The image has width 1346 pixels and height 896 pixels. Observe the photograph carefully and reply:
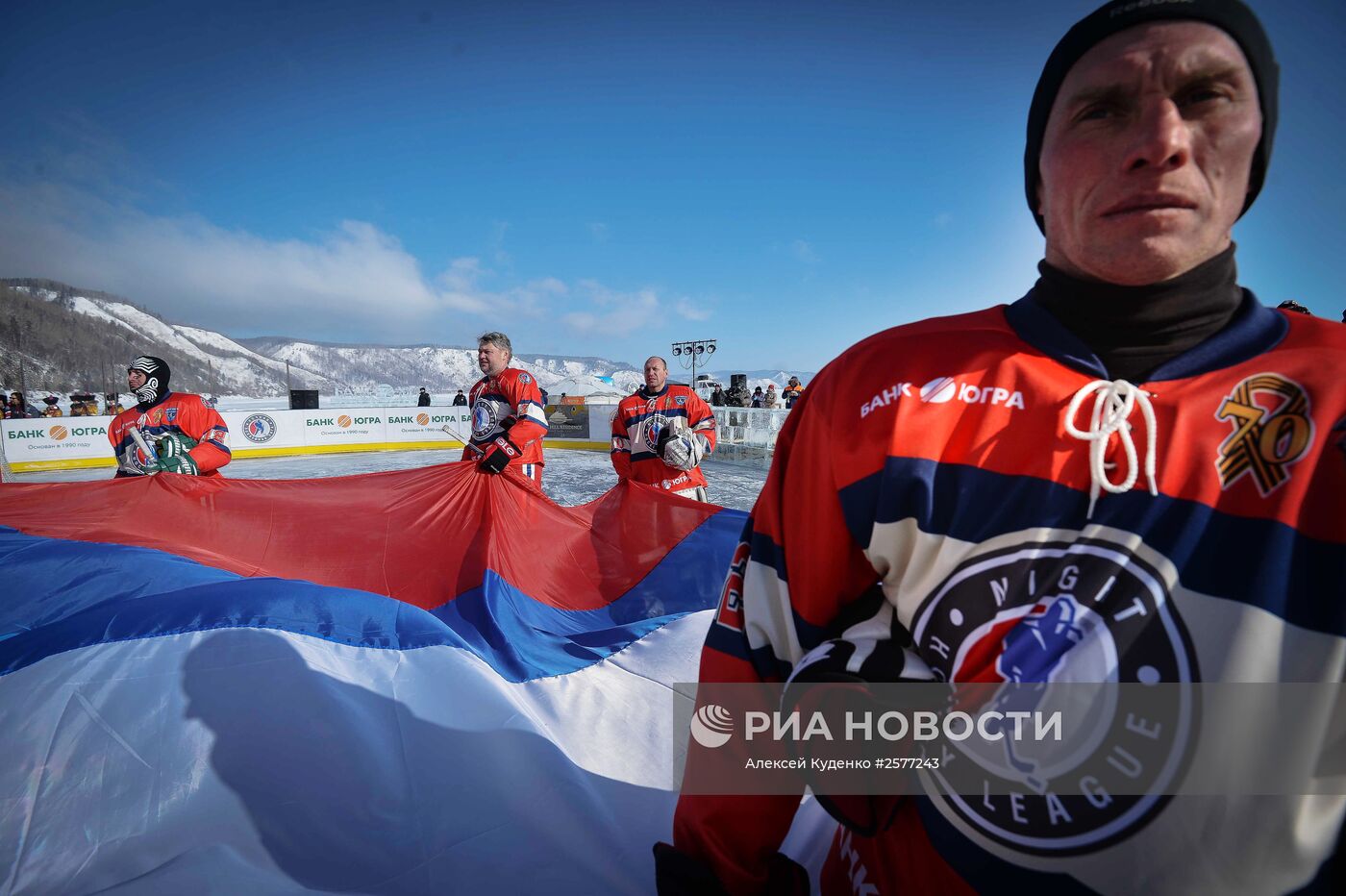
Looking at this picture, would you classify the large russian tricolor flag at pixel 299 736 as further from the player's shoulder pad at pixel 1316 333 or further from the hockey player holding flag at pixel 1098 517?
the player's shoulder pad at pixel 1316 333

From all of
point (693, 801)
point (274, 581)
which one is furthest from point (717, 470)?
point (693, 801)

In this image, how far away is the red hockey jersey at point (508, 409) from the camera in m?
4.98

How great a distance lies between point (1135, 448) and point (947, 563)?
0.27m

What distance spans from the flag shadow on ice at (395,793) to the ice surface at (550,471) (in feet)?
18.8

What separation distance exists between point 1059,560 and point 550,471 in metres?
11.3

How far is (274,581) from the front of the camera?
188 cm

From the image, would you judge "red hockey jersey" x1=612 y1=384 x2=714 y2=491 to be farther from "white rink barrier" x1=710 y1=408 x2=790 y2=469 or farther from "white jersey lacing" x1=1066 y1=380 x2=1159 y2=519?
"white rink barrier" x1=710 y1=408 x2=790 y2=469

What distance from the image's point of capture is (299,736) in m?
1.29

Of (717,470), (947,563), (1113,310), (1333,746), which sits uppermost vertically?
(1113,310)

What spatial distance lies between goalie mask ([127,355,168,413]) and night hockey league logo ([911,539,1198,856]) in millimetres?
7241

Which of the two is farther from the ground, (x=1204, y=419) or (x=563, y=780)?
(x=1204, y=419)

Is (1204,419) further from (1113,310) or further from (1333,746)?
(1333,746)

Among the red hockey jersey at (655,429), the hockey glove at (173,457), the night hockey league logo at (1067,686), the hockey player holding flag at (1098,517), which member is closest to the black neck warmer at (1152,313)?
the hockey player holding flag at (1098,517)

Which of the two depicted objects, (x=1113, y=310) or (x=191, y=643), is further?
(x=191, y=643)
